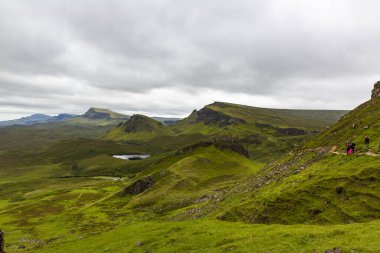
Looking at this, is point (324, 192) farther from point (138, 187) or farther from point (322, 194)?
point (138, 187)

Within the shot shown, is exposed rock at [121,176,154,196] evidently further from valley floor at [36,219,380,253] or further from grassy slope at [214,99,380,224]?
grassy slope at [214,99,380,224]

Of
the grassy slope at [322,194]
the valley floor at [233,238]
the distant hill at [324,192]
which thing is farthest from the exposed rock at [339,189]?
the valley floor at [233,238]

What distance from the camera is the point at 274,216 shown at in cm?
4906

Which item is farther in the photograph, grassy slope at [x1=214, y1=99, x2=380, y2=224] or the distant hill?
the distant hill

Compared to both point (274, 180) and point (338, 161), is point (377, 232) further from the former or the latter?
point (274, 180)

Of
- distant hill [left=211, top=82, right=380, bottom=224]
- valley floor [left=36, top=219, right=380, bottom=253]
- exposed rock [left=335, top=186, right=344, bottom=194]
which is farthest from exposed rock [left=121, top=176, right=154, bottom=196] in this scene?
exposed rock [left=335, top=186, right=344, bottom=194]

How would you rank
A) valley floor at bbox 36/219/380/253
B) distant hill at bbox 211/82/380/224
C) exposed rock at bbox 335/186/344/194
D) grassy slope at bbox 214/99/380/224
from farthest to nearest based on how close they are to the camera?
exposed rock at bbox 335/186/344/194, distant hill at bbox 211/82/380/224, grassy slope at bbox 214/99/380/224, valley floor at bbox 36/219/380/253

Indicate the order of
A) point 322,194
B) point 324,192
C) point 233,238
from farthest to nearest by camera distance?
point 324,192
point 322,194
point 233,238

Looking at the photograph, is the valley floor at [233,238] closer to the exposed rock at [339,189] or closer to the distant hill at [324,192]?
the distant hill at [324,192]

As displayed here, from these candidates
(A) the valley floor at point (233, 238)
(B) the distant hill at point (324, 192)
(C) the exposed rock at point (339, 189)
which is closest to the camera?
(A) the valley floor at point (233, 238)

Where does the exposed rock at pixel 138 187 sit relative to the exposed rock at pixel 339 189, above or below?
below

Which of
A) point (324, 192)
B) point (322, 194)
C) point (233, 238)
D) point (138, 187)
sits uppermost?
point (324, 192)

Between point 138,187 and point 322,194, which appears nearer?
point 322,194

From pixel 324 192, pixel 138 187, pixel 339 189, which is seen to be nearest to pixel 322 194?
pixel 324 192
